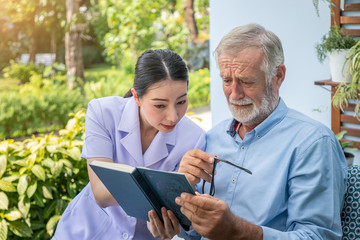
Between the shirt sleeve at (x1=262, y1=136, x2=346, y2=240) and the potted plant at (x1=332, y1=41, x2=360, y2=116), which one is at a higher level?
the potted plant at (x1=332, y1=41, x2=360, y2=116)

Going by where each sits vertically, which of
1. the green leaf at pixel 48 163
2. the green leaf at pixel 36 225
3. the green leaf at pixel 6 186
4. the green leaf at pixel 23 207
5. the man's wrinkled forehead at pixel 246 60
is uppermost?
the man's wrinkled forehead at pixel 246 60

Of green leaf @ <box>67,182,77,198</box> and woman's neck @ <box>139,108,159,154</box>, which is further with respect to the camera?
green leaf @ <box>67,182,77,198</box>

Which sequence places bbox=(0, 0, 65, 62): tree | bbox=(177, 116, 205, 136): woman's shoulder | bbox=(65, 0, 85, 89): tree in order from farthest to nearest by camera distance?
bbox=(0, 0, 65, 62): tree → bbox=(65, 0, 85, 89): tree → bbox=(177, 116, 205, 136): woman's shoulder

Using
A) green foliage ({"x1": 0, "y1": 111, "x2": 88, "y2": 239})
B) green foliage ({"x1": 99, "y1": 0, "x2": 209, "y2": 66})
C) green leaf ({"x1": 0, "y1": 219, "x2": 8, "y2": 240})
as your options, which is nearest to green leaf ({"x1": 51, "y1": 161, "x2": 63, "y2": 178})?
green foliage ({"x1": 0, "y1": 111, "x2": 88, "y2": 239})

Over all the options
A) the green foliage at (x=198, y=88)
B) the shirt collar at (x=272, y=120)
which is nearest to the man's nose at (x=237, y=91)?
the shirt collar at (x=272, y=120)

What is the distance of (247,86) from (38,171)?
4.27 ft

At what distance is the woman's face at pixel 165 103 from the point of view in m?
1.58

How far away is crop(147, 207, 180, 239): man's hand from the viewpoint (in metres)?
1.39

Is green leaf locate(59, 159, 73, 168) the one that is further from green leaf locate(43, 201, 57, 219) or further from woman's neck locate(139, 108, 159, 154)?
woman's neck locate(139, 108, 159, 154)

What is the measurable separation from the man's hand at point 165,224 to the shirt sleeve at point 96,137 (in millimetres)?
354

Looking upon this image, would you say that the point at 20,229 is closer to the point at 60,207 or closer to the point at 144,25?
the point at 60,207

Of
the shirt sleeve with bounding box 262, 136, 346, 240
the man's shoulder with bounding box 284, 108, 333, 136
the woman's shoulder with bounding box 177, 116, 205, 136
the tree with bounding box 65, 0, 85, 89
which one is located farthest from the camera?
the tree with bounding box 65, 0, 85, 89

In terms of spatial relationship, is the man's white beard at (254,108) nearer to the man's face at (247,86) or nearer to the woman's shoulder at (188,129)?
the man's face at (247,86)

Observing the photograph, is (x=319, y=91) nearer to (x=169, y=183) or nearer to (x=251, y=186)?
(x=251, y=186)
